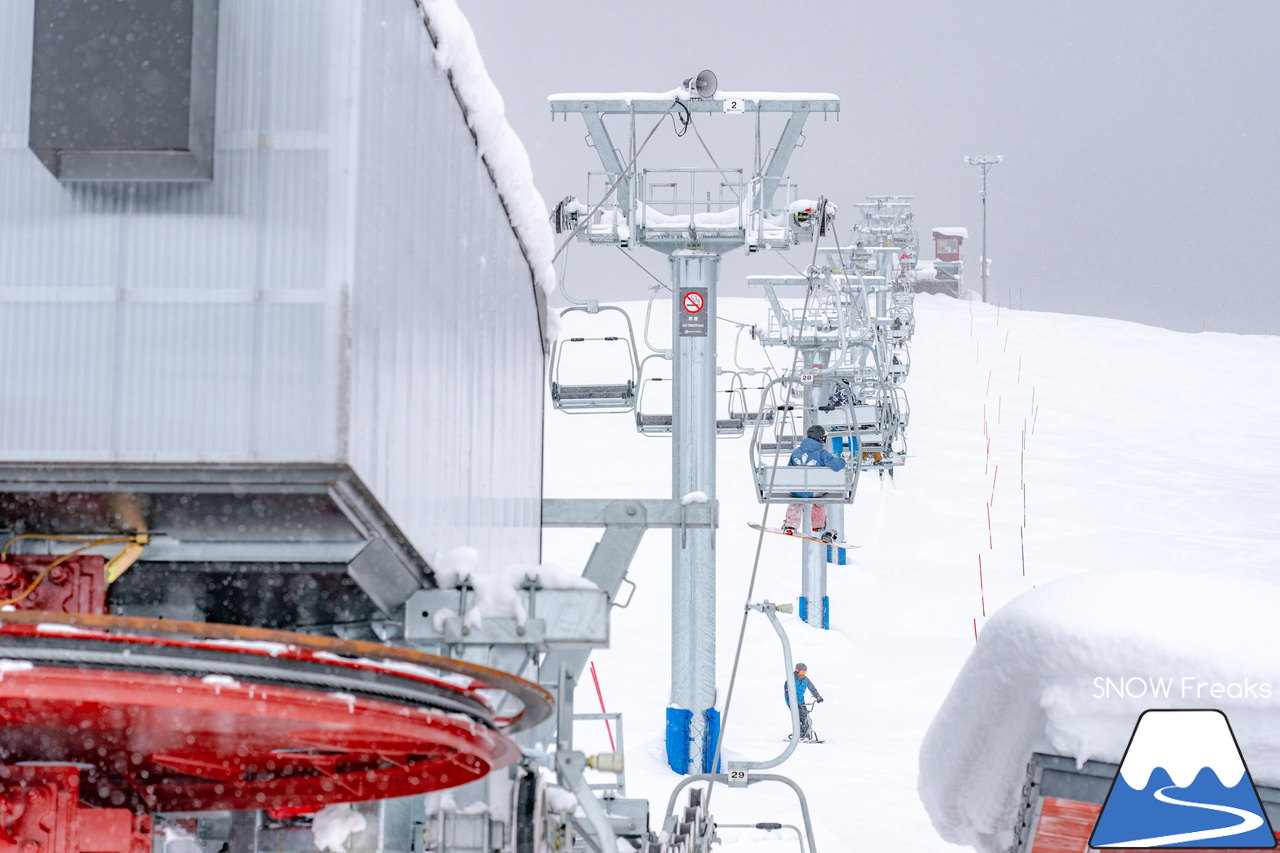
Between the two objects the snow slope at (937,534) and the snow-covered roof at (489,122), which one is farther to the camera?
the snow slope at (937,534)

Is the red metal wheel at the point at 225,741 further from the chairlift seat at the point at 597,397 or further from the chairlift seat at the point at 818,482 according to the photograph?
the chairlift seat at the point at 818,482

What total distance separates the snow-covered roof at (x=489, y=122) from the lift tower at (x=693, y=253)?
725 cm

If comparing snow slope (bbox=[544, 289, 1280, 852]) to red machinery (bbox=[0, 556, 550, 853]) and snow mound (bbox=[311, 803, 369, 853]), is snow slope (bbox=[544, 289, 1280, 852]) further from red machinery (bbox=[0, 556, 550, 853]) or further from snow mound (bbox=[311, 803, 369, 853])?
snow mound (bbox=[311, 803, 369, 853])

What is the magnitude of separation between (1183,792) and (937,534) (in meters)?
26.3

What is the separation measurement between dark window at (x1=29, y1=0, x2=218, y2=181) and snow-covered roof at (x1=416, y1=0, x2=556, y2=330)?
108cm

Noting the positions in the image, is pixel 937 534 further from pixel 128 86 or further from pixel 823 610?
pixel 128 86

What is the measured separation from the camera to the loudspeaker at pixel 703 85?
12516 mm

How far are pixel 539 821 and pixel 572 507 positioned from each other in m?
2.48

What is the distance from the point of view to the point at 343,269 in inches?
128

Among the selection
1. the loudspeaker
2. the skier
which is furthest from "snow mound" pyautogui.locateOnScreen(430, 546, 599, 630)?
the skier

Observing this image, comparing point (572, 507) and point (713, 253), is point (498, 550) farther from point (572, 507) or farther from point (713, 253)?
point (713, 253)

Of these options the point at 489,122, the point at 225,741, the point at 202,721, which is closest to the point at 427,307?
the point at 489,122

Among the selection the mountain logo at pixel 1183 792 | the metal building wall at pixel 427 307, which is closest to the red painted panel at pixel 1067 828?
the mountain logo at pixel 1183 792

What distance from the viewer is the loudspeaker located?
493 inches
